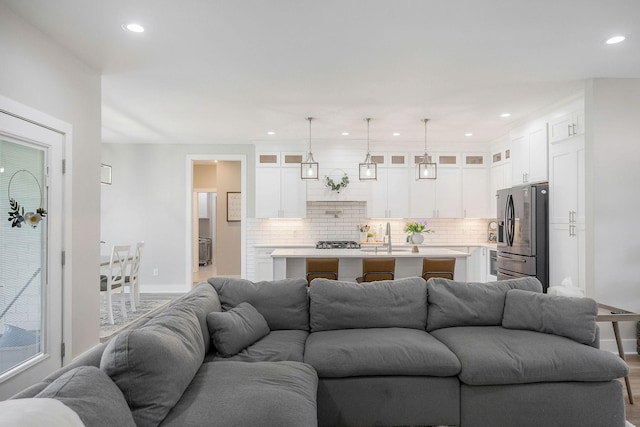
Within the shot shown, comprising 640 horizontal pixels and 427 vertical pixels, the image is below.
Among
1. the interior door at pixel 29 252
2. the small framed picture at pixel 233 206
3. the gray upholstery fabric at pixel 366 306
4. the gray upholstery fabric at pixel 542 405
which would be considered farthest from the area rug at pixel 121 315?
the gray upholstery fabric at pixel 542 405

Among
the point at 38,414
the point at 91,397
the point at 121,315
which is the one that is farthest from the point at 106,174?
the point at 38,414

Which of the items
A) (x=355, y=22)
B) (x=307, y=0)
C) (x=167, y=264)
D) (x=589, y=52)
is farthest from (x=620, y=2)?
(x=167, y=264)

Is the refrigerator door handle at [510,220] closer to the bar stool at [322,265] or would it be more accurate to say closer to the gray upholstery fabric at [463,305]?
the bar stool at [322,265]

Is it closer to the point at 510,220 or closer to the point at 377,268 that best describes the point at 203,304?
the point at 377,268

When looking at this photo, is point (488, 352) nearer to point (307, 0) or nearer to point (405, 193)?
point (307, 0)

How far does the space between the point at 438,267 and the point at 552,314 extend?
2.17 metres

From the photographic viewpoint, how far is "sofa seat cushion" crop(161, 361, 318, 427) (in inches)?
66.8

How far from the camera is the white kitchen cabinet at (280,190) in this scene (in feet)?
24.3

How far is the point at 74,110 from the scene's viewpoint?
363 centimetres

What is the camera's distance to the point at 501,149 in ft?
23.0

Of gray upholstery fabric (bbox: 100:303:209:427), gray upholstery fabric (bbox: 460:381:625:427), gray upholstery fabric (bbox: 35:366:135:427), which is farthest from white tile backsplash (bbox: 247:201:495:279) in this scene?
gray upholstery fabric (bbox: 35:366:135:427)

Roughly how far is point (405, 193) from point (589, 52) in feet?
13.7

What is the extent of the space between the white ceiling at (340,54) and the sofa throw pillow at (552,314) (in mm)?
2004

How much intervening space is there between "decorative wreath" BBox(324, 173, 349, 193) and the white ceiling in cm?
170
